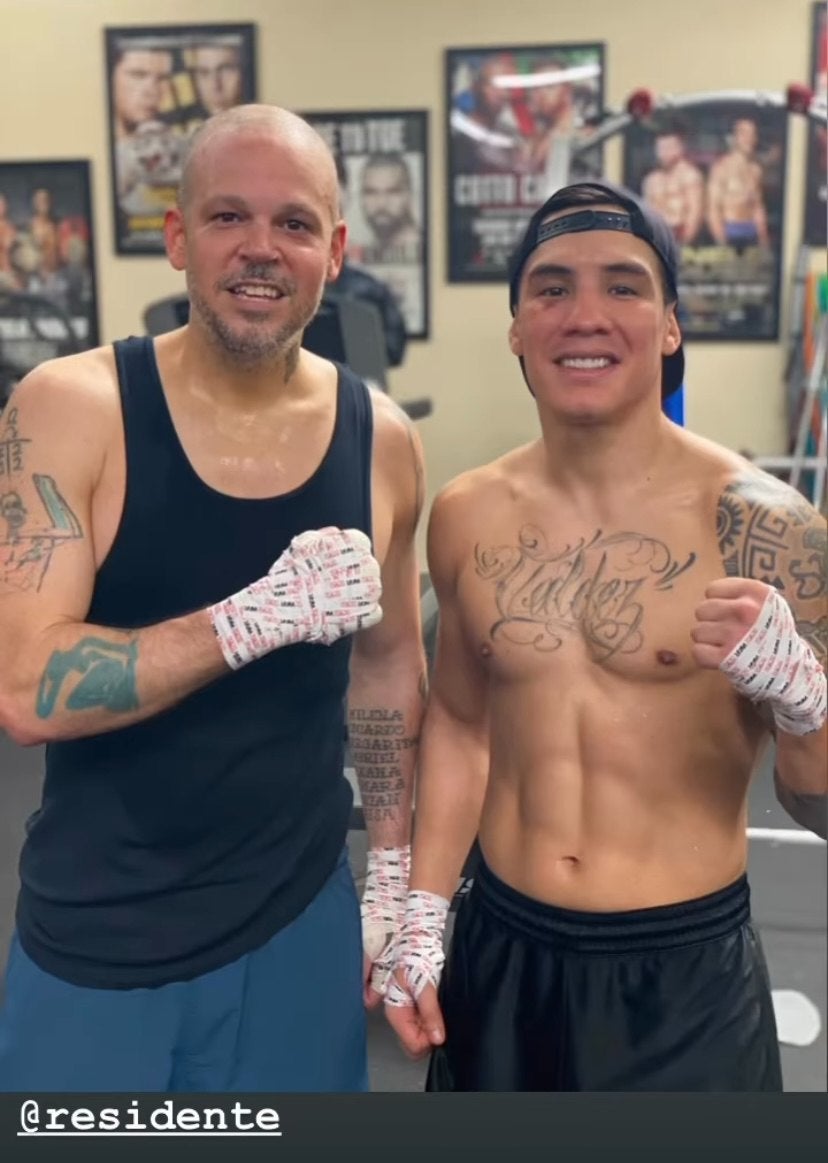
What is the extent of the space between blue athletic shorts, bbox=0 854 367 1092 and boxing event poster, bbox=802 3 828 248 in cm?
74

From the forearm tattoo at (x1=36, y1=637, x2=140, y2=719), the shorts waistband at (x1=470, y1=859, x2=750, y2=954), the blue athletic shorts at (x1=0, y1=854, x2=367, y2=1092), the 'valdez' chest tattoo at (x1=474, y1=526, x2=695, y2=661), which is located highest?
the 'valdez' chest tattoo at (x1=474, y1=526, x2=695, y2=661)

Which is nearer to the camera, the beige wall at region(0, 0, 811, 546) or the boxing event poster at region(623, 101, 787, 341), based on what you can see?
the beige wall at region(0, 0, 811, 546)

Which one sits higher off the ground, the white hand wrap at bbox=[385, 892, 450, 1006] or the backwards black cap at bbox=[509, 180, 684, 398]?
the backwards black cap at bbox=[509, 180, 684, 398]

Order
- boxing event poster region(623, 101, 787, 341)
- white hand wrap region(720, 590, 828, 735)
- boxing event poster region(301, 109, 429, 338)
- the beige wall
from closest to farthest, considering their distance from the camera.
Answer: white hand wrap region(720, 590, 828, 735) → the beige wall → boxing event poster region(301, 109, 429, 338) → boxing event poster region(623, 101, 787, 341)

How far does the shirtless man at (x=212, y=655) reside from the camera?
34.9 inches

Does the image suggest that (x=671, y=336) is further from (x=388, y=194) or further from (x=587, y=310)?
(x=388, y=194)

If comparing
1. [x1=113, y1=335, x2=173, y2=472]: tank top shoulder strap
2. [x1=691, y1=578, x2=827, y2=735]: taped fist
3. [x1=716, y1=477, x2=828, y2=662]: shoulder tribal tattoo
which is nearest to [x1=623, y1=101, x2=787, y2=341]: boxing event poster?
[x1=716, y1=477, x2=828, y2=662]: shoulder tribal tattoo

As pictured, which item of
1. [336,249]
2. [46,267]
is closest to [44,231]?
[46,267]

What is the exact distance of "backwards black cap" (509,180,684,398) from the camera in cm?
92

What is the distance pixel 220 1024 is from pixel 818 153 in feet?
3.22

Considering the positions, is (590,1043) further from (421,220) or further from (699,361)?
(421,220)

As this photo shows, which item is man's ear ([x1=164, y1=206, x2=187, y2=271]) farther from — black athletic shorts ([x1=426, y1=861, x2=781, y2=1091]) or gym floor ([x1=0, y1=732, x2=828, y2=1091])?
→ black athletic shorts ([x1=426, y1=861, x2=781, y2=1091])

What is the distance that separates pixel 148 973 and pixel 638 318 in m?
0.71

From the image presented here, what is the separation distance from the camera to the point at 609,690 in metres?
0.98
